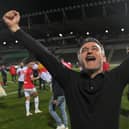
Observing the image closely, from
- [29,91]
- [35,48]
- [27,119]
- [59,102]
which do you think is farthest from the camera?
[29,91]

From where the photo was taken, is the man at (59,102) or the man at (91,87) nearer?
the man at (91,87)

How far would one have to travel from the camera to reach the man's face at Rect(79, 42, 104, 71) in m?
3.18

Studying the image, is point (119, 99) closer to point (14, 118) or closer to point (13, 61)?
point (14, 118)

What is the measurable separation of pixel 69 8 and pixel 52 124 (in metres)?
51.9

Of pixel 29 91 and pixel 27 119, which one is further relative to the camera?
pixel 29 91

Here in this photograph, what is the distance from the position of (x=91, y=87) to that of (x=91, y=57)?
21 cm

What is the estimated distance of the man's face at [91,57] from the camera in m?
3.18

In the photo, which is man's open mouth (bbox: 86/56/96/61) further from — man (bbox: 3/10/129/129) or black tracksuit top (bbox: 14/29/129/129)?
black tracksuit top (bbox: 14/29/129/129)

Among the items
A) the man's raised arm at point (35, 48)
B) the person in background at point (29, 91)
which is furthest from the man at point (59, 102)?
the man's raised arm at point (35, 48)

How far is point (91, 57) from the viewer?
3180mm

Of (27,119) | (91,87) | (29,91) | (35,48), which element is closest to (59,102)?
(27,119)

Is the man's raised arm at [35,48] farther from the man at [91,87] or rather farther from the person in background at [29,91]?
the person in background at [29,91]

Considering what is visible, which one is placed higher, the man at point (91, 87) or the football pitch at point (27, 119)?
the man at point (91, 87)

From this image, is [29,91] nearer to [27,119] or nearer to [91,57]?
[27,119]
